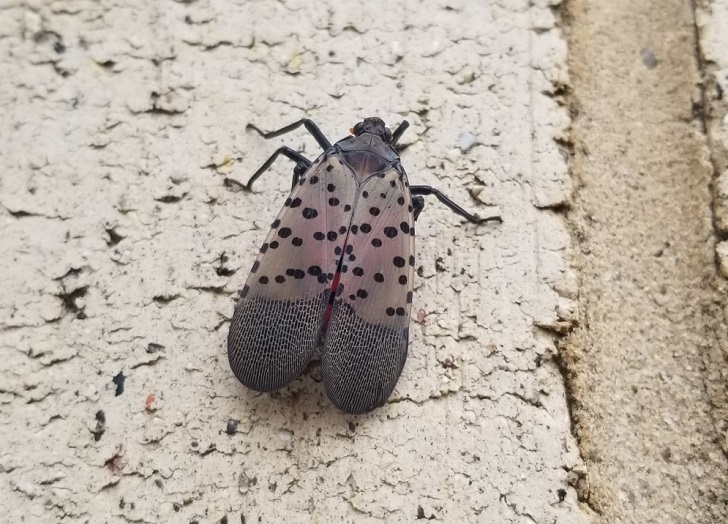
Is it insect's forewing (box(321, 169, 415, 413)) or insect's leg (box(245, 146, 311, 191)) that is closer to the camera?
insect's forewing (box(321, 169, 415, 413))

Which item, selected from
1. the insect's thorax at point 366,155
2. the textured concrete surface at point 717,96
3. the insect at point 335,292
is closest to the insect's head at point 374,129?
the insect's thorax at point 366,155

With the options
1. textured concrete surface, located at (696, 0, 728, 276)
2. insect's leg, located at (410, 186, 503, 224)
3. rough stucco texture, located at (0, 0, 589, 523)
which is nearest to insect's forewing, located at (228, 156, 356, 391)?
rough stucco texture, located at (0, 0, 589, 523)

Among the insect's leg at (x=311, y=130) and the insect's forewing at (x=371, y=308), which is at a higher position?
the insect's leg at (x=311, y=130)

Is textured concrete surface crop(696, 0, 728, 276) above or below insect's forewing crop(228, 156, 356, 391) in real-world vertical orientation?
above

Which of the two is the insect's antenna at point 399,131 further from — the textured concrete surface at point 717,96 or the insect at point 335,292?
the textured concrete surface at point 717,96

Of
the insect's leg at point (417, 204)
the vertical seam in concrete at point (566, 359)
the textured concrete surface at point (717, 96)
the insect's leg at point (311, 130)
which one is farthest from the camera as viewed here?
the insect's leg at point (311, 130)

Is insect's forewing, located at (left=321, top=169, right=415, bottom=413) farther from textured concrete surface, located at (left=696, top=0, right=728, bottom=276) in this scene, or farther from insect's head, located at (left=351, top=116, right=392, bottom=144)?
textured concrete surface, located at (left=696, top=0, right=728, bottom=276)
